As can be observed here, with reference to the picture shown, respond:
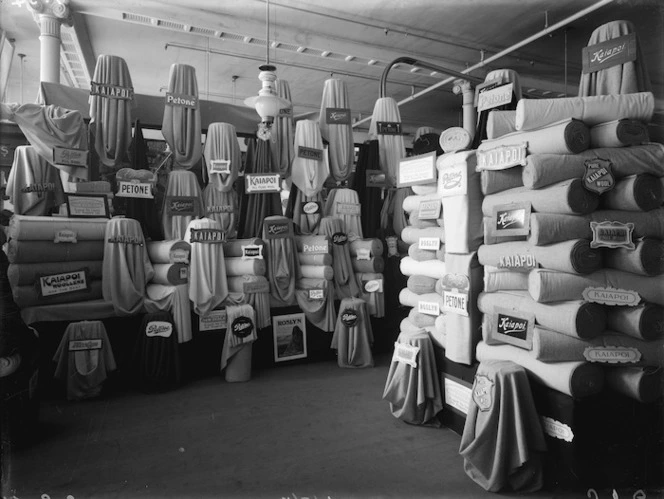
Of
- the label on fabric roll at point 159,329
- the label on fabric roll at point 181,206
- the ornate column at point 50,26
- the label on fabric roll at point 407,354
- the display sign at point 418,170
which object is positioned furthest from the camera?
the ornate column at point 50,26

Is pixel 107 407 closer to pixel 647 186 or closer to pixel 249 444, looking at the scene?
pixel 249 444

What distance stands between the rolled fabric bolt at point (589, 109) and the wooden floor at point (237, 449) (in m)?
2.04

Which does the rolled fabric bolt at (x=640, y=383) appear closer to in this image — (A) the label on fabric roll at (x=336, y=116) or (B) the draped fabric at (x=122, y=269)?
(B) the draped fabric at (x=122, y=269)

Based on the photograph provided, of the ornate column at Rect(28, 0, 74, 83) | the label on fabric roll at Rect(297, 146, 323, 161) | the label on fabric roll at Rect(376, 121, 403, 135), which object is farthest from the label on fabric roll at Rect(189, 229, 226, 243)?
the ornate column at Rect(28, 0, 74, 83)

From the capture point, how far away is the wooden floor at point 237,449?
8.41 feet

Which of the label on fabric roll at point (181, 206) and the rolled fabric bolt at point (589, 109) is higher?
the rolled fabric bolt at point (589, 109)

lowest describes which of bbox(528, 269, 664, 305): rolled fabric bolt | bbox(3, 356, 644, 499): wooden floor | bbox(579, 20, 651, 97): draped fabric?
bbox(3, 356, 644, 499): wooden floor

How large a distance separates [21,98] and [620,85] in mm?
10801

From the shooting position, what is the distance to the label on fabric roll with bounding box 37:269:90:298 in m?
4.08

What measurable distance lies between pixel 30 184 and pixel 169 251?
1.45 m

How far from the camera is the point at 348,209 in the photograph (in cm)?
555

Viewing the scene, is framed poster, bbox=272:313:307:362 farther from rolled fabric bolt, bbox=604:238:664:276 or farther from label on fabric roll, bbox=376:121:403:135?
rolled fabric bolt, bbox=604:238:664:276

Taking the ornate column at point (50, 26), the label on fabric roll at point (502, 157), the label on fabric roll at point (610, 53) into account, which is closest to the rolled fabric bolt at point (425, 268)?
the label on fabric roll at point (502, 157)

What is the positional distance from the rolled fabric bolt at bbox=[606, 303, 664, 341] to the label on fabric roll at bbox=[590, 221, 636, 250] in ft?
1.09
